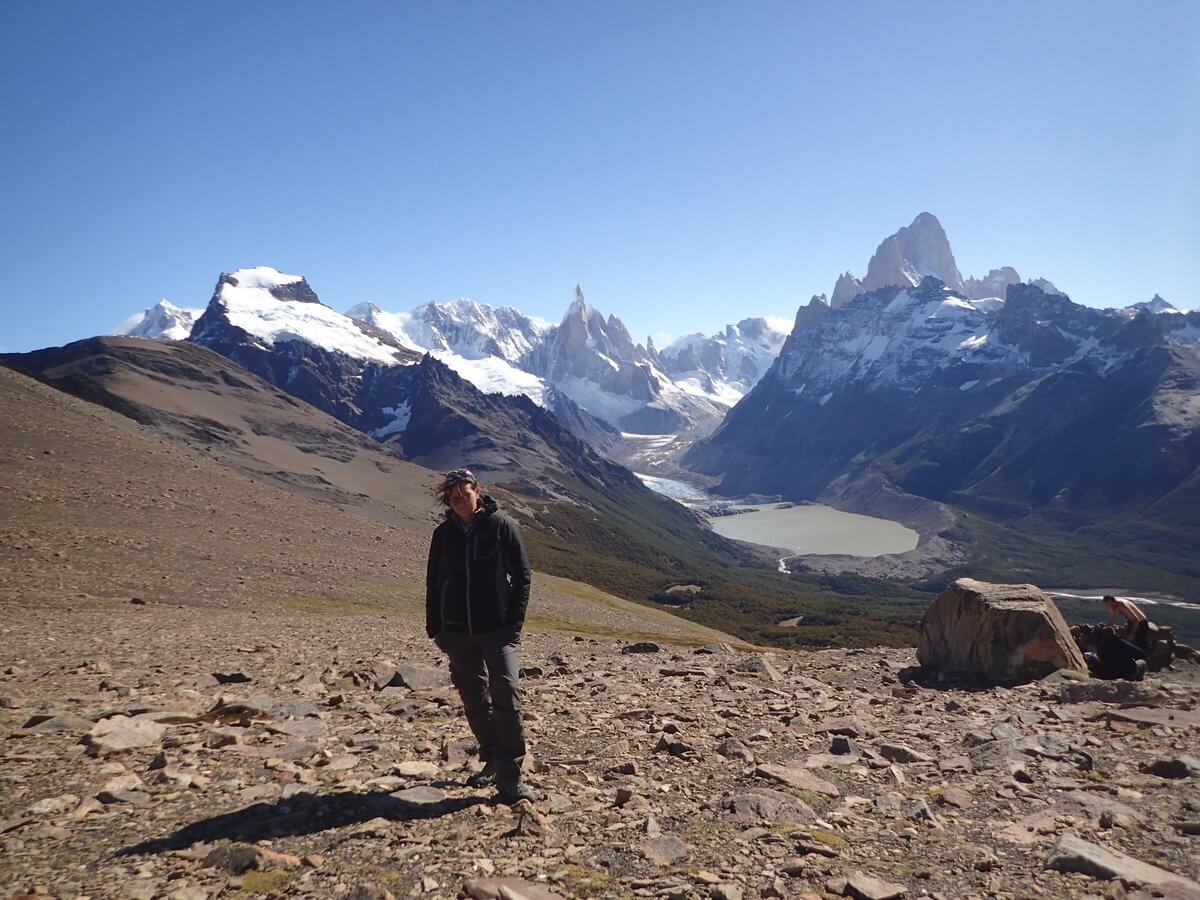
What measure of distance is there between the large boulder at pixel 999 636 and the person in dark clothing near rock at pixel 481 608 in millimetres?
17699

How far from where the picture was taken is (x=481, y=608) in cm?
968

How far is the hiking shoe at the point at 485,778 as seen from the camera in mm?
9812

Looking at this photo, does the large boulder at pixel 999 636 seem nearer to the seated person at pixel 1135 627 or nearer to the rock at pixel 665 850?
the seated person at pixel 1135 627

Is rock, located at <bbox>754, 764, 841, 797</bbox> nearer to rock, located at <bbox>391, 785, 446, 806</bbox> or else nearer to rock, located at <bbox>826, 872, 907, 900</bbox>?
rock, located at <bbox>826, 872, 907, 900</bbox>

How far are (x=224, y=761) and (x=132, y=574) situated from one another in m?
41.3

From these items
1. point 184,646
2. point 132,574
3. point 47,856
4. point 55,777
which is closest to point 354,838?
point 47,856

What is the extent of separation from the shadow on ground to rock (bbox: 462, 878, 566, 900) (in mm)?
1939

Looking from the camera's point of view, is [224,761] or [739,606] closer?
[224,761]

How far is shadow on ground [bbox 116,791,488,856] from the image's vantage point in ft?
25.1

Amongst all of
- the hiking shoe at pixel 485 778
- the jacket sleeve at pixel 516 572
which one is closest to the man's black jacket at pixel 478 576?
the jacket sleeve at pixel 516 572

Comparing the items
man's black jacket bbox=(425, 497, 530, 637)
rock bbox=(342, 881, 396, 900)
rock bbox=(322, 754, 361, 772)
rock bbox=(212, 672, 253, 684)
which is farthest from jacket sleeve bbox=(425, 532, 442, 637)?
rock bbox=(212, 672, 253, 684)

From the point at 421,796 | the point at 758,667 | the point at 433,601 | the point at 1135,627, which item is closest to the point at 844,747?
the point at 421,796

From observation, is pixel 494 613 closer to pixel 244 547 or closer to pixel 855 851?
pixel 855 851

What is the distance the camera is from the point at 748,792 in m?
9.91
